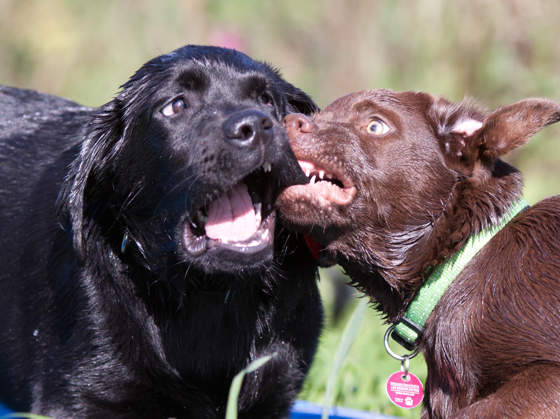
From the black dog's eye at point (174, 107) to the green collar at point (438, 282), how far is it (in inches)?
49.8

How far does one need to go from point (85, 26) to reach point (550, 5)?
17.2ft

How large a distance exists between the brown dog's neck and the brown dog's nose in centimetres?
52

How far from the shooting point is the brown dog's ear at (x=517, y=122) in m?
3.25

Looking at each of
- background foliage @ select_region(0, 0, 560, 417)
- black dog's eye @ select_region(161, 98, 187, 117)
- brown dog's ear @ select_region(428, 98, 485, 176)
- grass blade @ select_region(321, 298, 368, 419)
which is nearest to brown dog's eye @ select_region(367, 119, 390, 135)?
brown dog's ear @ select_region(428, 98, 485, 176)

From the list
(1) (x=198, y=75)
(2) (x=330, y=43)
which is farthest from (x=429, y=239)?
(2) (x=330, y=43)

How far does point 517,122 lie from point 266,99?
1.14m

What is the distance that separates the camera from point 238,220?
3.42m

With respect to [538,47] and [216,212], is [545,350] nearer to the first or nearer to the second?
[216,212]

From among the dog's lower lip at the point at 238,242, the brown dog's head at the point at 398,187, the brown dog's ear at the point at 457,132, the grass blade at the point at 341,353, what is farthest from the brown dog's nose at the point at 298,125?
the grass blade at the point at 341,353

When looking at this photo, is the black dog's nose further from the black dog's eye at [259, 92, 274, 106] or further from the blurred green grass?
the blurred green grass

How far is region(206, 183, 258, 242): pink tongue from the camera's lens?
3.37 m

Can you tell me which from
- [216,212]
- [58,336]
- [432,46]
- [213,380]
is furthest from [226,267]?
[432,46]

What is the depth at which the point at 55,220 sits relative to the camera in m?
3.92

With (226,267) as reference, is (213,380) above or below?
below
